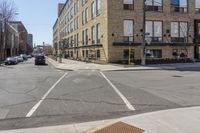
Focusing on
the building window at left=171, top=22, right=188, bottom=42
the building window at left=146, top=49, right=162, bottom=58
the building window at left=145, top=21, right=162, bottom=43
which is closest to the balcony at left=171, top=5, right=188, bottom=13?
the building window at left=171, top=22, right=188, bottom=42

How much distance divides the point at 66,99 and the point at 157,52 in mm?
32373

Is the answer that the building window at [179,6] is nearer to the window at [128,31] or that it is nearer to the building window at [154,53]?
Result: the building window at [154,53]

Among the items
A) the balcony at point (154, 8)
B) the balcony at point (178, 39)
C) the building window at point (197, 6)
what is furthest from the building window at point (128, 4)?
the building window at point (197, 6)

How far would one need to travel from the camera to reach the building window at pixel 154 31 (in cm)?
4185

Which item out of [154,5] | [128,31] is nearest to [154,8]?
[154,5]

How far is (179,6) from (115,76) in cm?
2483

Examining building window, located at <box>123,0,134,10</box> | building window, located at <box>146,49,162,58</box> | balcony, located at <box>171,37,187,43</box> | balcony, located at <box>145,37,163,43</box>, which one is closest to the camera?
building window, located at <box>123,0,134,10</box>

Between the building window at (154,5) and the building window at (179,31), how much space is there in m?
3.01

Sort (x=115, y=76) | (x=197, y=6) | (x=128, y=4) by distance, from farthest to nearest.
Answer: (x=197, y=6) → (x=128, y=4) → (x=115, y=76)

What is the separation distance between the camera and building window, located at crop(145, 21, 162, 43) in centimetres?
4185

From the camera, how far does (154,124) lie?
7398mm

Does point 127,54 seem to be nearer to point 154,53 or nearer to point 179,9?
point 154,53

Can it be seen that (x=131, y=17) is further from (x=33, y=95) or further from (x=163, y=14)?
(x=33, y=95)

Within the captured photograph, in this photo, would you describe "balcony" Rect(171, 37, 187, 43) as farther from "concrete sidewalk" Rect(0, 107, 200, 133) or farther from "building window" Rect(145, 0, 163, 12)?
"concrete sidewalk" Rect(0, 107, 200, 133)
